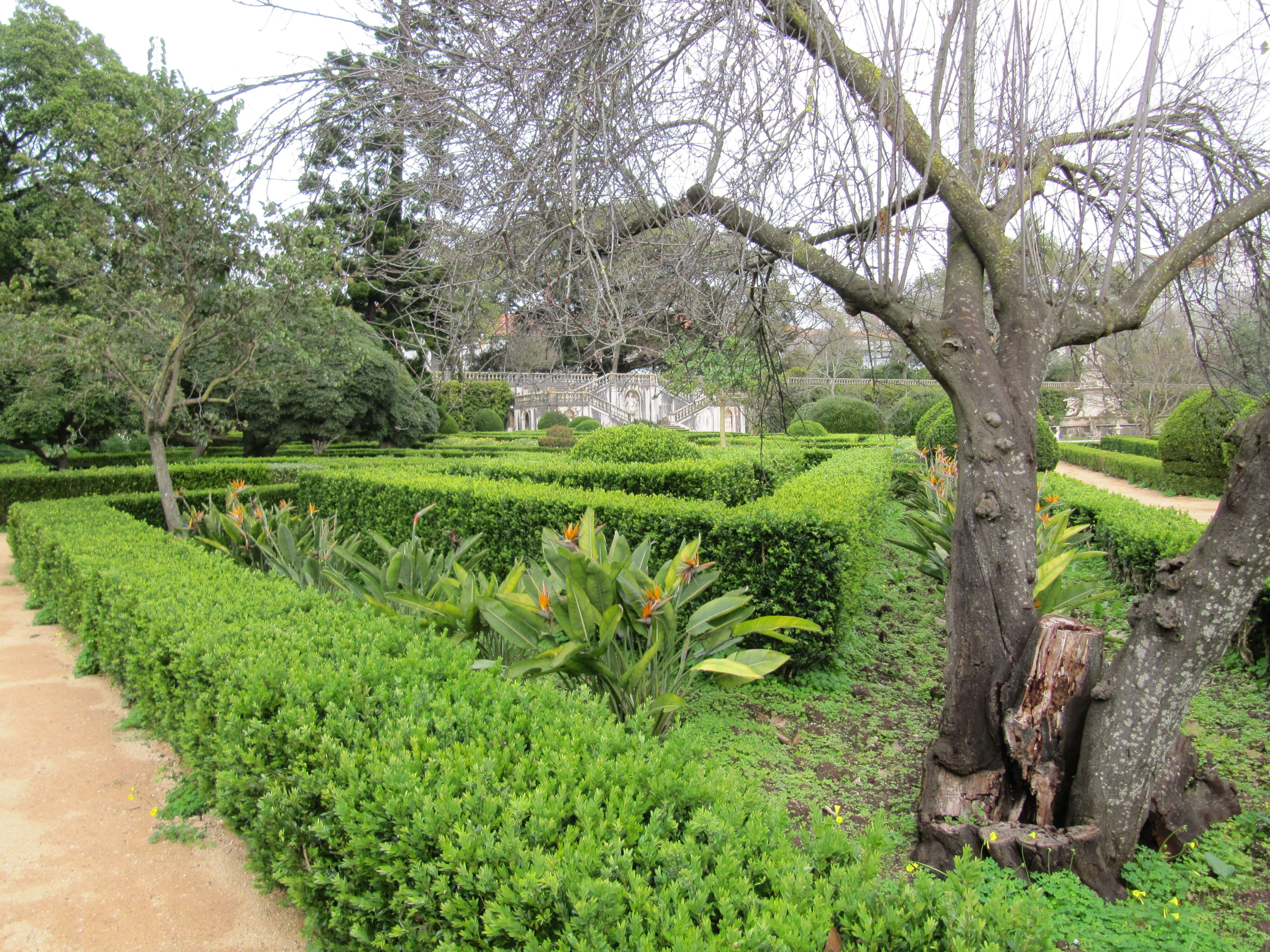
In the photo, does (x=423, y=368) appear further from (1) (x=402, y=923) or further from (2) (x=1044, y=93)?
(2) (x=1044, y=93)

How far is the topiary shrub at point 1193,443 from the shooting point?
11.8 metres

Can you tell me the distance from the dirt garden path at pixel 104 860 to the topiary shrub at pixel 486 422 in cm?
2421

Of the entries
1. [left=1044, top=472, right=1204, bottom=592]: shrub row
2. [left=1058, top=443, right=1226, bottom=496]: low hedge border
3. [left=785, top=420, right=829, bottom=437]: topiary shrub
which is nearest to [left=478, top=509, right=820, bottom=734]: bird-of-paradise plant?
[left=1044, top=472, right=1204, bottom=592]: shrub row

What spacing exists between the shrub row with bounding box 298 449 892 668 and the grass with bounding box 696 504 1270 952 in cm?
40

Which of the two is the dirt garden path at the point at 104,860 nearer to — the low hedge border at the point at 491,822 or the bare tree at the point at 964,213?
the low hedge border at the point at 491,822

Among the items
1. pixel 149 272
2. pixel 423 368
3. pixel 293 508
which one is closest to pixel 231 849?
pixel 423 368

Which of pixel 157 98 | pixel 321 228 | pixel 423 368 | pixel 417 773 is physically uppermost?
pixel 157 98

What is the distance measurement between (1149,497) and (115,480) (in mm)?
17360

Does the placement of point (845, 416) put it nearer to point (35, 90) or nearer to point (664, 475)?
point (664, 475)

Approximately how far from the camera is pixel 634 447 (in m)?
8.89

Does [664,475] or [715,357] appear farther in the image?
[664,475]

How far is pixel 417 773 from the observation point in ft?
5.91

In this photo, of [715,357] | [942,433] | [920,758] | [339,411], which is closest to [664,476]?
[715,357]

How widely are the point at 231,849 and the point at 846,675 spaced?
332 centimetres
